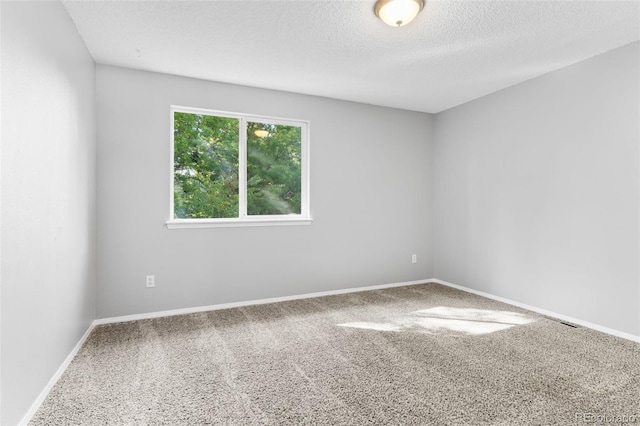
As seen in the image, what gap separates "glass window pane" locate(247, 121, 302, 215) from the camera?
380 cm

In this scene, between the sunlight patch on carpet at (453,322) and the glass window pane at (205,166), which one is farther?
Result: the glass window pane at (205,166)

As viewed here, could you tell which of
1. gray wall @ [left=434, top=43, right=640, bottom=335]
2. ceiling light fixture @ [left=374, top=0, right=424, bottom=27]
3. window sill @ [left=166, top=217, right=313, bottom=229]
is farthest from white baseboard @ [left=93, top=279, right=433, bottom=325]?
ceiling light fixture @ [left=374, top=0, right=424, bottom=27]

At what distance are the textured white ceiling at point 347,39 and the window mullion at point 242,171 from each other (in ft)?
1.66

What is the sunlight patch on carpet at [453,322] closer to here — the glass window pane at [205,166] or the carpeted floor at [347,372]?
the carpeted floor at [347,372]

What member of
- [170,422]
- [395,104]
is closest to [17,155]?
[170,422]

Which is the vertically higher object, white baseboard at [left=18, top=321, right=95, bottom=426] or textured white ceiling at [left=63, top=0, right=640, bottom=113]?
textured white ceiling at [left=63, top=0, right=640, bottom=113]

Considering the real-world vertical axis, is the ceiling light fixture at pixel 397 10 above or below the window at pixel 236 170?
above

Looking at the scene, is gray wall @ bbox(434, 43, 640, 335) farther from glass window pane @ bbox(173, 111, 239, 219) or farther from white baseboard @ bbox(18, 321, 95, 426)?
white baseboard @ bbox(18, 321, 95, 426)

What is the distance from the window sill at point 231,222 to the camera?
338 cm

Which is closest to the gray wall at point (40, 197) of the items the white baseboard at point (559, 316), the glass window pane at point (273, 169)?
the glass window pane at point (273, 169)

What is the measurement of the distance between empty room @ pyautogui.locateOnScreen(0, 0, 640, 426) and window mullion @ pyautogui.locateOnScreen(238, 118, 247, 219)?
0.8 inches

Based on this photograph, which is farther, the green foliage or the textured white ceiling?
the green foliage

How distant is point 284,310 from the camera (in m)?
3.49

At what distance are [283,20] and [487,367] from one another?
9.02 feet
